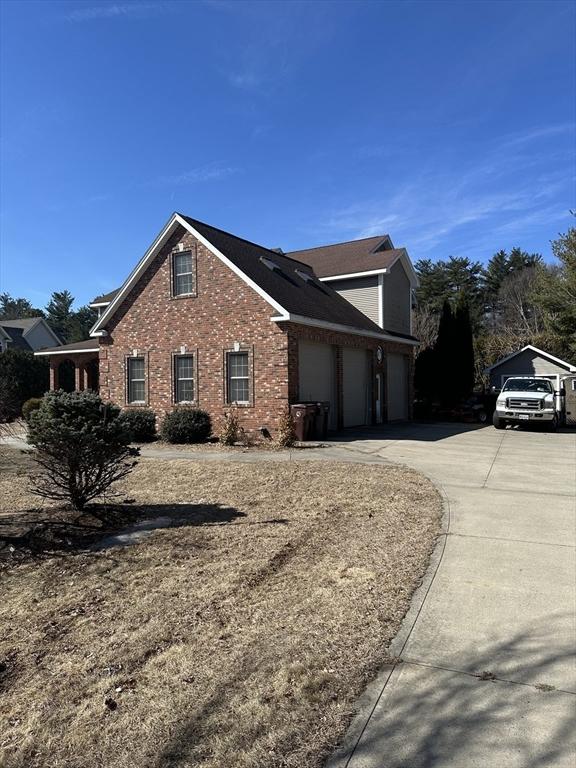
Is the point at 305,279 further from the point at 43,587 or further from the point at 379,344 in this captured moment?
the point at 43,587

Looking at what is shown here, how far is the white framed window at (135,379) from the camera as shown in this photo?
1884 centimetres

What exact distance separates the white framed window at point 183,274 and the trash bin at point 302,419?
18.2 feet

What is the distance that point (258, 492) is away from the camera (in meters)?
8.34

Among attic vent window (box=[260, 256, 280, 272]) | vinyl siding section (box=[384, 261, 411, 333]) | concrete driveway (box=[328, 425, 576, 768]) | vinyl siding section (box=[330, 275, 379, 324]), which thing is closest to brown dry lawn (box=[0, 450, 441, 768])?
concrete driveway (box=[328, 425, 576, 768])

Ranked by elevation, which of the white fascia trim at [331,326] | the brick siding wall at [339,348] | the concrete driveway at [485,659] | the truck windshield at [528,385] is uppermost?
the white fascia trim at [331,326]

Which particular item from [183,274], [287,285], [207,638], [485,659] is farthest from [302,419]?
[485,659]

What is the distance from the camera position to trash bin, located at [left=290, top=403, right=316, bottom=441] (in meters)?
15.0

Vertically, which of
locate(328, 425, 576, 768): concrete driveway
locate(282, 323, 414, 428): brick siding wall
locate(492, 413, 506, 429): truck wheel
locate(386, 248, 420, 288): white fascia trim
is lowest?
locate(328, 425, 576, 768): concrete driveway

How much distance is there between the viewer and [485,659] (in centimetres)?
343

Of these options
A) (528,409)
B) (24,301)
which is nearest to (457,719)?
(528,409)

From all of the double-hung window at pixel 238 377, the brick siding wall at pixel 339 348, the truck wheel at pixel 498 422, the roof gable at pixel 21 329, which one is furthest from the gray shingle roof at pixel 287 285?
the roof gable at pixel 21 329

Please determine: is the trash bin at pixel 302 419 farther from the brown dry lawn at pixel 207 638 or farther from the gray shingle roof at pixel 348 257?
the gray shingle roof at pixel 348 257

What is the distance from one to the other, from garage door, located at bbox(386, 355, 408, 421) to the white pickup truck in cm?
439

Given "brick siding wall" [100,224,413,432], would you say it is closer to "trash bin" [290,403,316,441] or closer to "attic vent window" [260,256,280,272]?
"trash bin" [290,403,316,441]
